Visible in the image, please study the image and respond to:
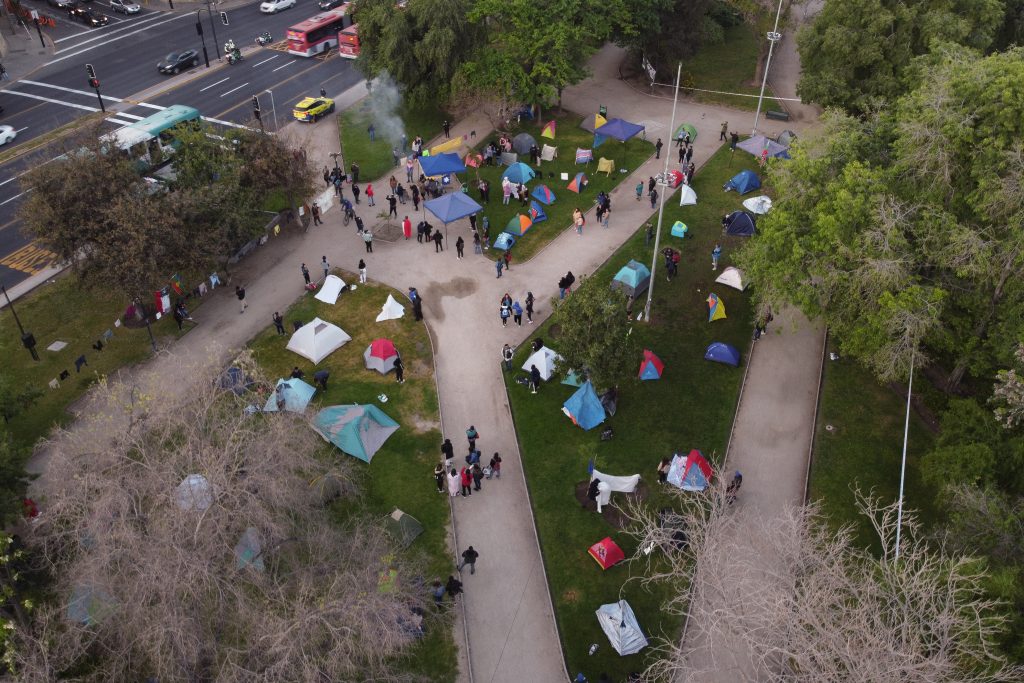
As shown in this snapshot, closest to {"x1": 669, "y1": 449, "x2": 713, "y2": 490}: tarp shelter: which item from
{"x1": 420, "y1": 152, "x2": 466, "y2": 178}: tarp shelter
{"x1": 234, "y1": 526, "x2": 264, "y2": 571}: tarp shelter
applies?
{"x1": 234, "y1": 526, "x2": 264, "y2": 571}: tarp shelter

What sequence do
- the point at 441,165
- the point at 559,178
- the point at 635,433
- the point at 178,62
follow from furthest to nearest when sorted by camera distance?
1. the point at 178,62
2. the point at 559,178
3. the point at 441,165
4. the point at 635,433

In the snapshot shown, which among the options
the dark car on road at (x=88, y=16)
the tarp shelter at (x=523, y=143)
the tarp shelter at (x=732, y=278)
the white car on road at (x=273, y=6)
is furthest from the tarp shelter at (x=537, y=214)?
the dark car on road at (x=88, y=16)

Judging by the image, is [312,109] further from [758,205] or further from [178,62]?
[758,205]

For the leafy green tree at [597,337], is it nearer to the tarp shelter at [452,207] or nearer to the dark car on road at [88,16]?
the tarp shelter at [452,207]

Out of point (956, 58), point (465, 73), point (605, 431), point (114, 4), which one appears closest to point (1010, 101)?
point (956, 58)

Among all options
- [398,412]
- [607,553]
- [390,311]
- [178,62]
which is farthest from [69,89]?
[607,553]

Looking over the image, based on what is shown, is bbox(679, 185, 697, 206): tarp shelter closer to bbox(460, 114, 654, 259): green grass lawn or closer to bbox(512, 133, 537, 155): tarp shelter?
bbox(460, 114, 654, 259): green grass lawn

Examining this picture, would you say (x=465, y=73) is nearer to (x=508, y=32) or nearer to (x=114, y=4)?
(x=508, y=32)
